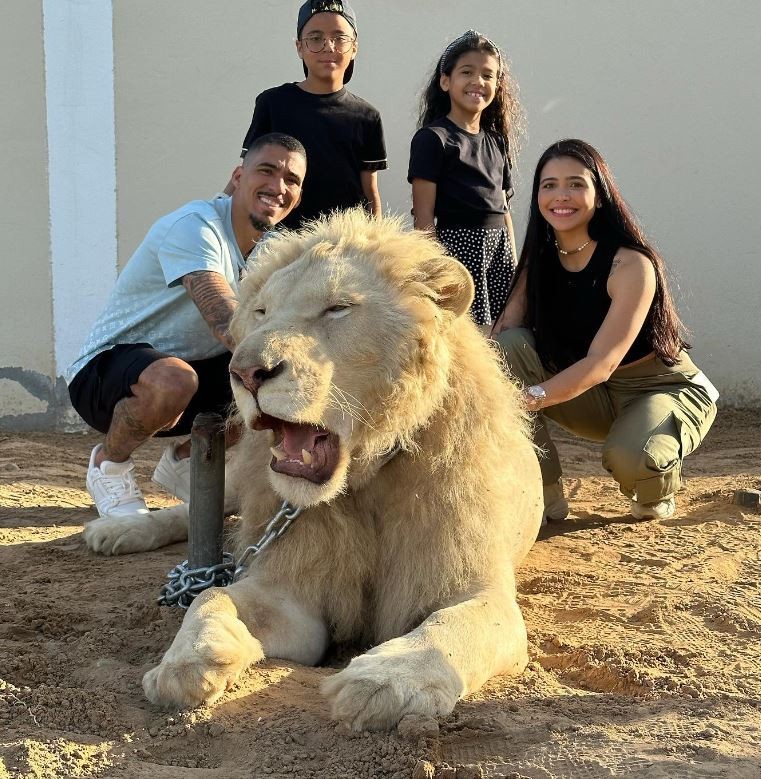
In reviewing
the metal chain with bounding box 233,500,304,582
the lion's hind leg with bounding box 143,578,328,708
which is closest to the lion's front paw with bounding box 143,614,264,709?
the lion's hind leg with bounding box 143,578,328,708

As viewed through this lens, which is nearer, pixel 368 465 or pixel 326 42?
pixel 368 465

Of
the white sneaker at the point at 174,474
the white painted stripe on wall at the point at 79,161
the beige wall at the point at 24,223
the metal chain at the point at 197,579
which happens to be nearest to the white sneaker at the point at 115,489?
the white sneaker at the point at 174,474

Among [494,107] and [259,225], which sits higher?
[494,107]

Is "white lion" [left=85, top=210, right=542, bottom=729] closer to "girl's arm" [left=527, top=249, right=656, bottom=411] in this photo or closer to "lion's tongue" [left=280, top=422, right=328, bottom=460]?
"lion's tongue" [left=280, top=422, right=328, bottom=460]

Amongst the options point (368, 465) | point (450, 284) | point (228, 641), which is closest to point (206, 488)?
point (368, 465)

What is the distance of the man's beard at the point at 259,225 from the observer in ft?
16.0

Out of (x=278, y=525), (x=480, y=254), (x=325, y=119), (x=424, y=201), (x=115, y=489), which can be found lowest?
(x=115, y=489)

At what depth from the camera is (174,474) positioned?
5.35 metres

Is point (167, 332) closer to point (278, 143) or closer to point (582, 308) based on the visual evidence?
point (278, 143)

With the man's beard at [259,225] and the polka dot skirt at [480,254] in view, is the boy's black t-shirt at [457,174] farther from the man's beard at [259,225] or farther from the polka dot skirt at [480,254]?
the man's beard at [259,225]

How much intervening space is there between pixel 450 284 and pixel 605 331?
158 cm

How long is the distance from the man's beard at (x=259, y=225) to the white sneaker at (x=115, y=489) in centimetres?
130

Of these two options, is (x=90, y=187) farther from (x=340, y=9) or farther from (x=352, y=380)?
(x=352, y=380)

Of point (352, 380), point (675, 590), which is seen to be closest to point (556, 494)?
point (675, 590)
